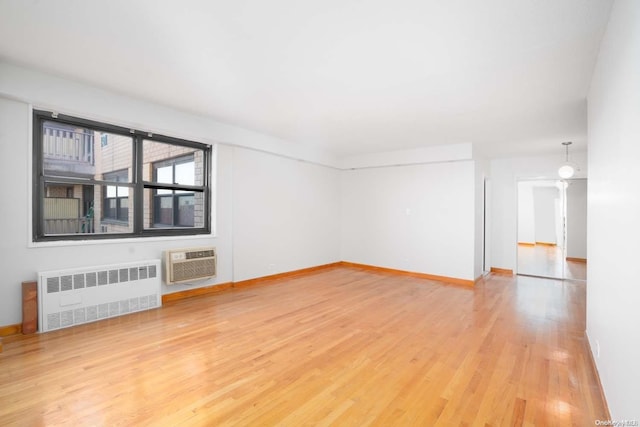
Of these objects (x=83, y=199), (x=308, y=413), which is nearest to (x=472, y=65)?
(x=308, y=413)

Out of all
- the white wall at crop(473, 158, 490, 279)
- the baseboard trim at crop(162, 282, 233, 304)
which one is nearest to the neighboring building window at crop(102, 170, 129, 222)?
the baseboard trim at crop(162, 282, 233, 304)

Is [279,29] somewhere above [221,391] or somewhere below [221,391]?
above

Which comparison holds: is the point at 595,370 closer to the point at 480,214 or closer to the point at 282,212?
the point at 480,214

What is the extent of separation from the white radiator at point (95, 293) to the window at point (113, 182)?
0.48 meters

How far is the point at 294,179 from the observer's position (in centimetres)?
630

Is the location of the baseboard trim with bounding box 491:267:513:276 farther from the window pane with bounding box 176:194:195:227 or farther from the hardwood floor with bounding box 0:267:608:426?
the window pane with bounding box 176:194:195:227

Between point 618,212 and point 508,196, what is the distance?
5650 mm

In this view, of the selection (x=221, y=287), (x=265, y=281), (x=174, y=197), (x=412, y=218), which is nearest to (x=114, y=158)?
(x=174, y=197)

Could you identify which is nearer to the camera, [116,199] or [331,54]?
[331,54]

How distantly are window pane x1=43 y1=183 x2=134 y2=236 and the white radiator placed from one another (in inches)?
21.5

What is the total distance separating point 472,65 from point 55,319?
4852 millimetres

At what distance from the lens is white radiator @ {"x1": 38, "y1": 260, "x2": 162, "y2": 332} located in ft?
10.5

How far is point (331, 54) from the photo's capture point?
8.68 feet

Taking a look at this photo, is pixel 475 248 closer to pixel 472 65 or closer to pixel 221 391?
pixel 472 65
